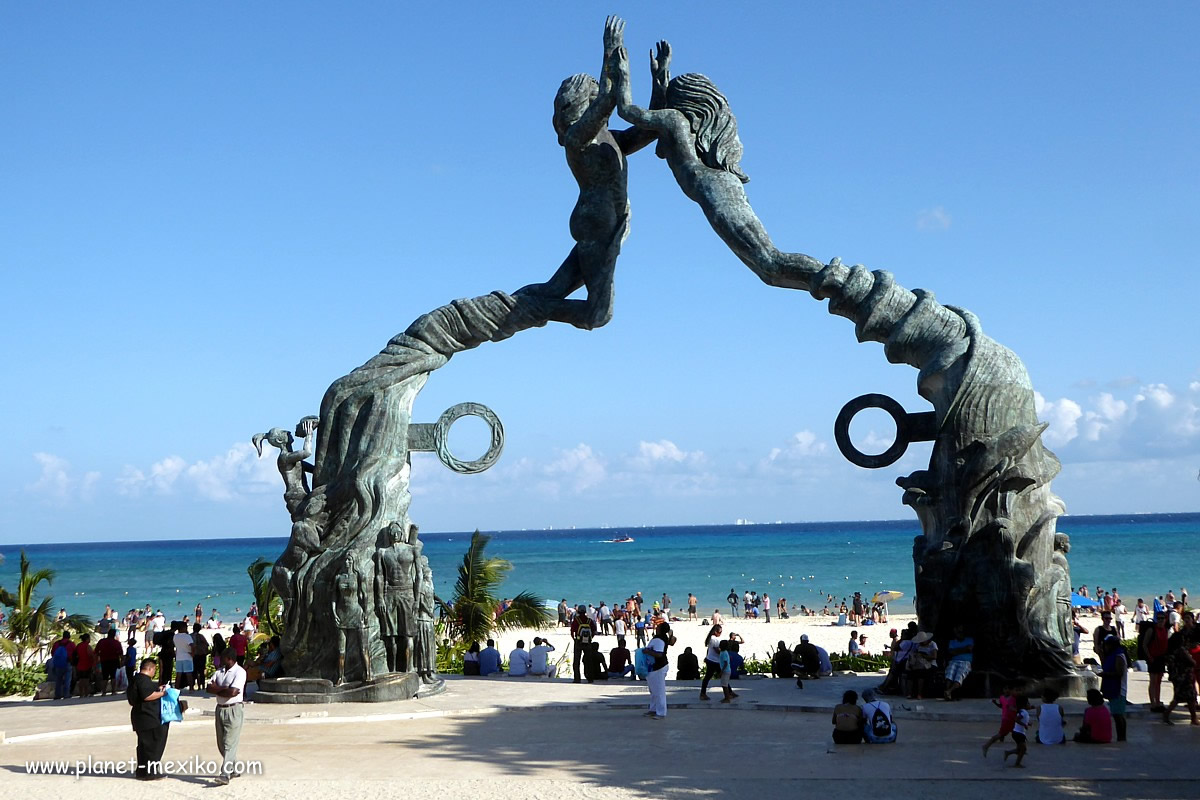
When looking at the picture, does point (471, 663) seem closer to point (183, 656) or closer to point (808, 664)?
point (183, 656)

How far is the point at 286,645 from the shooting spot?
14820 millimetres

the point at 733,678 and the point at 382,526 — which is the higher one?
the point at 382,526

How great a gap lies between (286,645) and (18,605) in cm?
755

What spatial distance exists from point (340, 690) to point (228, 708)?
477cm

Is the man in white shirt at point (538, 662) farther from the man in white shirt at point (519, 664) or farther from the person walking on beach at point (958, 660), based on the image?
the person walking on beach at point (958, 660)

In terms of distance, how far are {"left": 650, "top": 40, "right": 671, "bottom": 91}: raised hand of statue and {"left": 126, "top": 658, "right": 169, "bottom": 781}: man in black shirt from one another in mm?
10372

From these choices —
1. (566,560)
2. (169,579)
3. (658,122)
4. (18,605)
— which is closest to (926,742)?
(658,122)

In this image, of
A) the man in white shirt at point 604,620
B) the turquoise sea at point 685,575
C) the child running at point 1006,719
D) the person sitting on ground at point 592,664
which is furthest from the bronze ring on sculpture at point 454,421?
the turquoise sea at point 685,575

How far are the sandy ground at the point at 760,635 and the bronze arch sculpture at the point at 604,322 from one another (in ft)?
32.6

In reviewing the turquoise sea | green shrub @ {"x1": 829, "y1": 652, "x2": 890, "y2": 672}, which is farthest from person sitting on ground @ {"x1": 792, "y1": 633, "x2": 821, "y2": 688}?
the turquoise sea

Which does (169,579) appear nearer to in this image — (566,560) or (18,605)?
(566,560)

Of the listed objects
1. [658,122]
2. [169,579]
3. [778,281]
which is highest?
[658,122]

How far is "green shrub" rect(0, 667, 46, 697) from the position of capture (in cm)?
1772

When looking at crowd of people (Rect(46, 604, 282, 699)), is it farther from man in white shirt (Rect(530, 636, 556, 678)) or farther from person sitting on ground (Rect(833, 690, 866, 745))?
person sitting on ground (Rect(833, 690, 866, 745))
